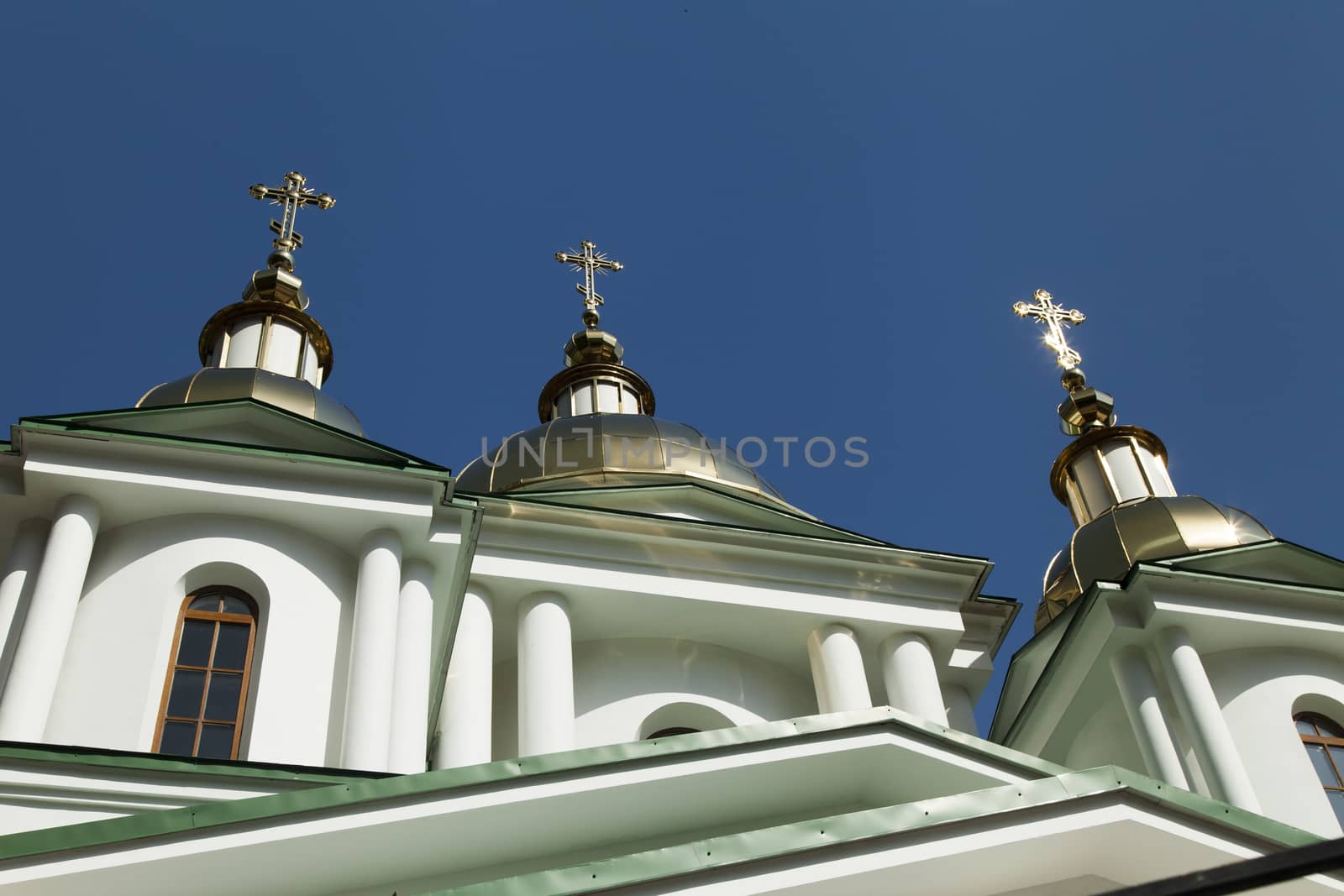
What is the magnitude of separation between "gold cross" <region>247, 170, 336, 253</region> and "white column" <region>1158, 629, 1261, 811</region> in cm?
1050

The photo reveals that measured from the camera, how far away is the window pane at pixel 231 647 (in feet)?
37.7

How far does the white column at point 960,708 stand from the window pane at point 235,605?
615 centimetres

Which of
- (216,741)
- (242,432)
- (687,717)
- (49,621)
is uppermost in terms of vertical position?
(242,432)

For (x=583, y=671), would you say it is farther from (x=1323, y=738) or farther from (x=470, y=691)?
(x=1323, y=738)

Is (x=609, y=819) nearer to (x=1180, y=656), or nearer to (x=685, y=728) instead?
(x=685, y=728)

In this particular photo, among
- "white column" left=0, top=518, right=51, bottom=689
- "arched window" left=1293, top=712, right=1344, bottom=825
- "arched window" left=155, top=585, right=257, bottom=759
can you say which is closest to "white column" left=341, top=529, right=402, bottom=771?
"arched window" left=155, top=585, right=257, bottom=759

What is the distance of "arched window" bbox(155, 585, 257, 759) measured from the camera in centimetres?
1096

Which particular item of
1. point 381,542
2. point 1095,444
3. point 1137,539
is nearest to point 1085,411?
point 1095,444

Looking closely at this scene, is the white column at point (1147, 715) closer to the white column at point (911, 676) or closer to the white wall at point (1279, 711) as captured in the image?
the white wall at point (1279, 711)

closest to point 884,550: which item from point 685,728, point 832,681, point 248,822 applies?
point 832,681

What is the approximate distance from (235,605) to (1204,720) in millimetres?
7578

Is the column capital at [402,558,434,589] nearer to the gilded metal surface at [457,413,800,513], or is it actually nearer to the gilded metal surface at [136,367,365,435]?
the gilded metal surface at [136,367,365,435]

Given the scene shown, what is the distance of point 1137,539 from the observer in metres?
16.3

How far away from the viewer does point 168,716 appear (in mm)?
11062
